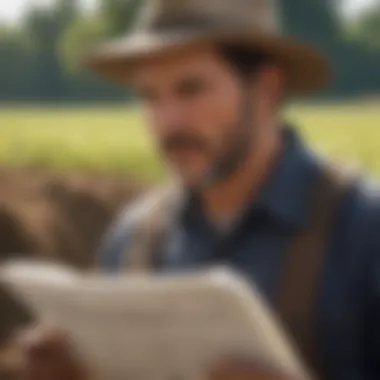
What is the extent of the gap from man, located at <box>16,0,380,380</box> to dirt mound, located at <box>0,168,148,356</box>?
0.08m

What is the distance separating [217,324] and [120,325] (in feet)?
0.30

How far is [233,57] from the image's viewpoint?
3.08 ft

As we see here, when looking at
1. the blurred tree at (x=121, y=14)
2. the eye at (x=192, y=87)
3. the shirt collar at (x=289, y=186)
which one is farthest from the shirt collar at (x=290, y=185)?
the blurred tree at (x=121, y=14)

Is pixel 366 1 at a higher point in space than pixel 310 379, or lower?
higher

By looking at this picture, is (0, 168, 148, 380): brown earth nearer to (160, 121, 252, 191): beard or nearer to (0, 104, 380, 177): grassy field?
(0, 104, 380, 177): grassy field

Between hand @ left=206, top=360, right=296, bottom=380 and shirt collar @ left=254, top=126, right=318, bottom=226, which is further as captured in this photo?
shirt collar @ left=254, top=126, right=318, bottom=226

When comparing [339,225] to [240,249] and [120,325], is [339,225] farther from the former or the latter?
[120,325]

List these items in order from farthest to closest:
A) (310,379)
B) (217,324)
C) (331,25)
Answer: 1. (331,25)
2. (310,379)
3. (217,324)

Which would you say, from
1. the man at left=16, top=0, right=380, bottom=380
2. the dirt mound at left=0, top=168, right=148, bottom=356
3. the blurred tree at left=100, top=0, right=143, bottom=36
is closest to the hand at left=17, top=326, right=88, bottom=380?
the man at left=16, top=0, right=380, bottom=380

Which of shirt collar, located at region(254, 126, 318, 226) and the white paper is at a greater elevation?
shirt collar, located at region(254, 126, 318, 226)

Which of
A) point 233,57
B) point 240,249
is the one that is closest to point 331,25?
point 233,57

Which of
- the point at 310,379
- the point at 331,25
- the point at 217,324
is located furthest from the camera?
the point at 331,25

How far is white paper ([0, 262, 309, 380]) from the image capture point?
2.45 feet

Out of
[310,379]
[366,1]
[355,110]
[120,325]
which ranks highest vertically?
[366,1]
